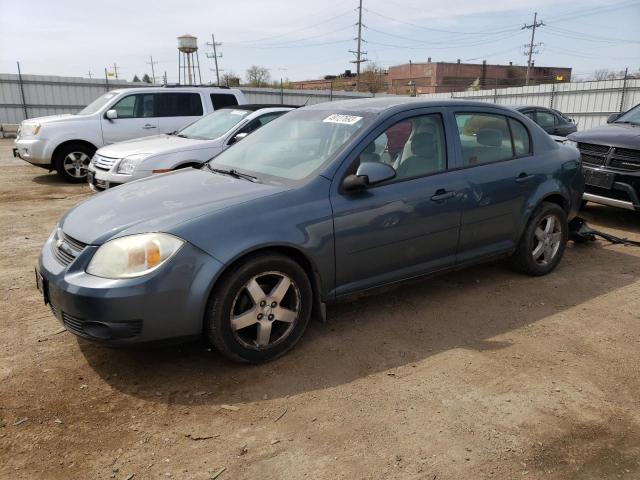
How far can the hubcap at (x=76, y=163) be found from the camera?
10039mm

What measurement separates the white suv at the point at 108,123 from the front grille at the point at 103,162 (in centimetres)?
242

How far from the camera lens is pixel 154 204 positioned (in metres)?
3.41

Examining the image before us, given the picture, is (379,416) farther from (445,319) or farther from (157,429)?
(445,319)

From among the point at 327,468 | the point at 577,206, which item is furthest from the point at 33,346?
the point at 577,206

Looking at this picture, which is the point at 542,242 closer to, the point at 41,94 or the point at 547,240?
the point at 547,240

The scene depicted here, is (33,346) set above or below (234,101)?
below

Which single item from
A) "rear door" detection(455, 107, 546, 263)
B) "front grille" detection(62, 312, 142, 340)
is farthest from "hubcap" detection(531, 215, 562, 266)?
"front grille" detection(62, 312, 142, 340)

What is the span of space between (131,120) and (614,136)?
27.7 feet

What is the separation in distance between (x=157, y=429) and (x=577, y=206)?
178 inches

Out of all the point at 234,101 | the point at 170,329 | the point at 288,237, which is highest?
the point at 234,101

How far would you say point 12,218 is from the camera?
7203 mm

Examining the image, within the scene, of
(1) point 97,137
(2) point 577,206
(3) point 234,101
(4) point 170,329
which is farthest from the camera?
(3) point 234,101

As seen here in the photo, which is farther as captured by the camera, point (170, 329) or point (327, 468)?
point (170, 329)

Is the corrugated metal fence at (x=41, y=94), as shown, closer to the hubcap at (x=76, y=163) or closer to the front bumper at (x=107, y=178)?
the hubcap at (x=76, y=163)
